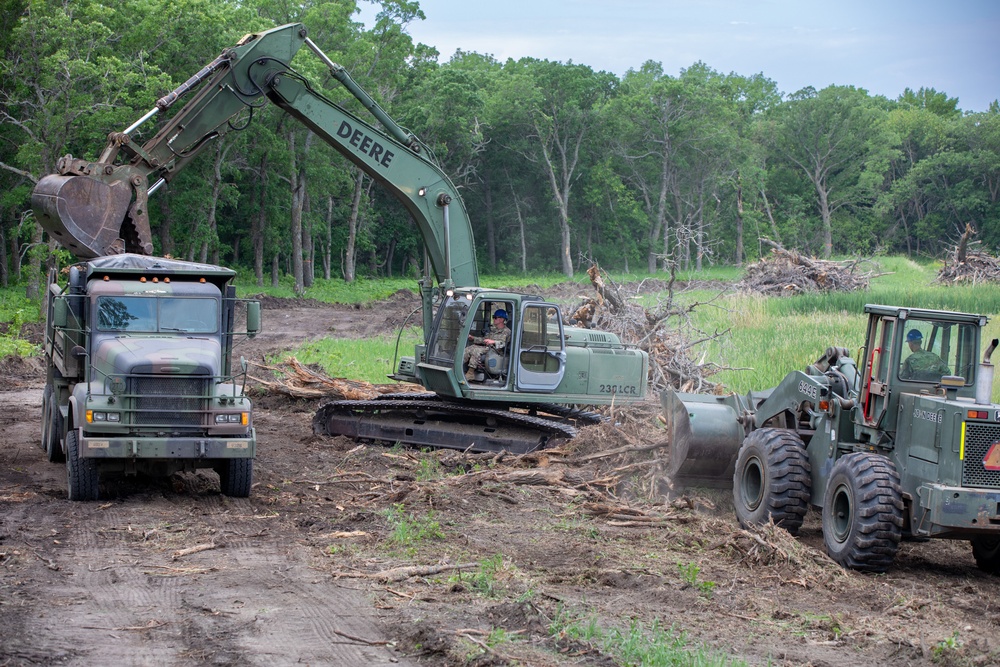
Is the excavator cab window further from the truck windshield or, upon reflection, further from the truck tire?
the truck tire

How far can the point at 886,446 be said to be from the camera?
33.1 feet

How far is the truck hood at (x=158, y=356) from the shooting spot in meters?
11.6

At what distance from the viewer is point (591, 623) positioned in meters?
7.41

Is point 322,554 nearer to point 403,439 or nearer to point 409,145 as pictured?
point 403,439

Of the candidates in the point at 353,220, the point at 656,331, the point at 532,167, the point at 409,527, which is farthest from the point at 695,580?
the point at 532,167

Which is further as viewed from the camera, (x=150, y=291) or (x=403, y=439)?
(x=403, y=439)

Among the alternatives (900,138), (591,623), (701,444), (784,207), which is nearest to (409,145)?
(701,444)

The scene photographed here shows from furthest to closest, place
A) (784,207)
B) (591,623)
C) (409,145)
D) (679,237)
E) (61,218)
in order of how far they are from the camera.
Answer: (784,207), (679,237), (409,145), (61,218), (591,623)

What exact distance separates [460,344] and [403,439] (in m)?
1.82

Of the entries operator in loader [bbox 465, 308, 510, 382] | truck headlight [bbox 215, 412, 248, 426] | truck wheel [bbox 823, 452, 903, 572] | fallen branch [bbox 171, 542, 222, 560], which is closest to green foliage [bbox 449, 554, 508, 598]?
fallen branch [bbox 171, 542, 222, 560]

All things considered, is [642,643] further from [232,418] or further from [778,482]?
[232,418]

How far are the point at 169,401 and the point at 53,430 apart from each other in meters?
3.33

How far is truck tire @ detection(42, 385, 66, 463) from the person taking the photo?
13766 millimetres

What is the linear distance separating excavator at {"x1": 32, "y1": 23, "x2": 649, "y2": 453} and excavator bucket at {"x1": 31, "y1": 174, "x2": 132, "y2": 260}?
0.02 m
